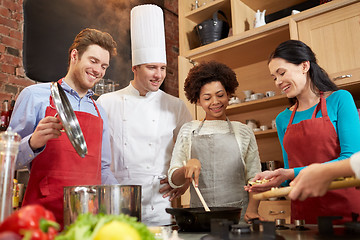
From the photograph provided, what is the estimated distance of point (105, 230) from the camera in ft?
1.77

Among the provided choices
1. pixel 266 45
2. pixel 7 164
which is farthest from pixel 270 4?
pixel 7 164

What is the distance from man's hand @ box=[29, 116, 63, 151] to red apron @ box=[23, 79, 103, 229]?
0.21m

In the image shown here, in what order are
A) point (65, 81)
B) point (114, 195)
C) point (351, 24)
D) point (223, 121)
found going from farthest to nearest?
1. point (351, 24)
2. point (223, 121)
3. point (65, 81)
4. point (114, 195)

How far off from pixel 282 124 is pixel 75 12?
2.39 m

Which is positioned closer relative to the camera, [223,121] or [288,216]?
[223,121]

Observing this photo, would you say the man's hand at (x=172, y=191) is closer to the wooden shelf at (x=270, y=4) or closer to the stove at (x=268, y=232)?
the stove at (x=268, y=232)

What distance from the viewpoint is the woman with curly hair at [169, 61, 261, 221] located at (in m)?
1.65

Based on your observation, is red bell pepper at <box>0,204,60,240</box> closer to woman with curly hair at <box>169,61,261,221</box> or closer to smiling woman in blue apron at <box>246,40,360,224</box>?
woman with curly hair at <box>169,61,261,221</box>

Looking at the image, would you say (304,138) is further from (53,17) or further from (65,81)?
(53,17)

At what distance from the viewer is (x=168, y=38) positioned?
410cm

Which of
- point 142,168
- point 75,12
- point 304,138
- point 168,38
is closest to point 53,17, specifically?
point 75,12

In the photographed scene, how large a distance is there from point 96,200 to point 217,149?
99 cm

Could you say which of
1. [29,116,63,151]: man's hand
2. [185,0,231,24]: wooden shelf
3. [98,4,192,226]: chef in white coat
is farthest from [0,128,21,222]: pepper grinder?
[185,0,231,24]: wooden shelf

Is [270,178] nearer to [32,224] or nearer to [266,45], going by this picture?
[32,224]
